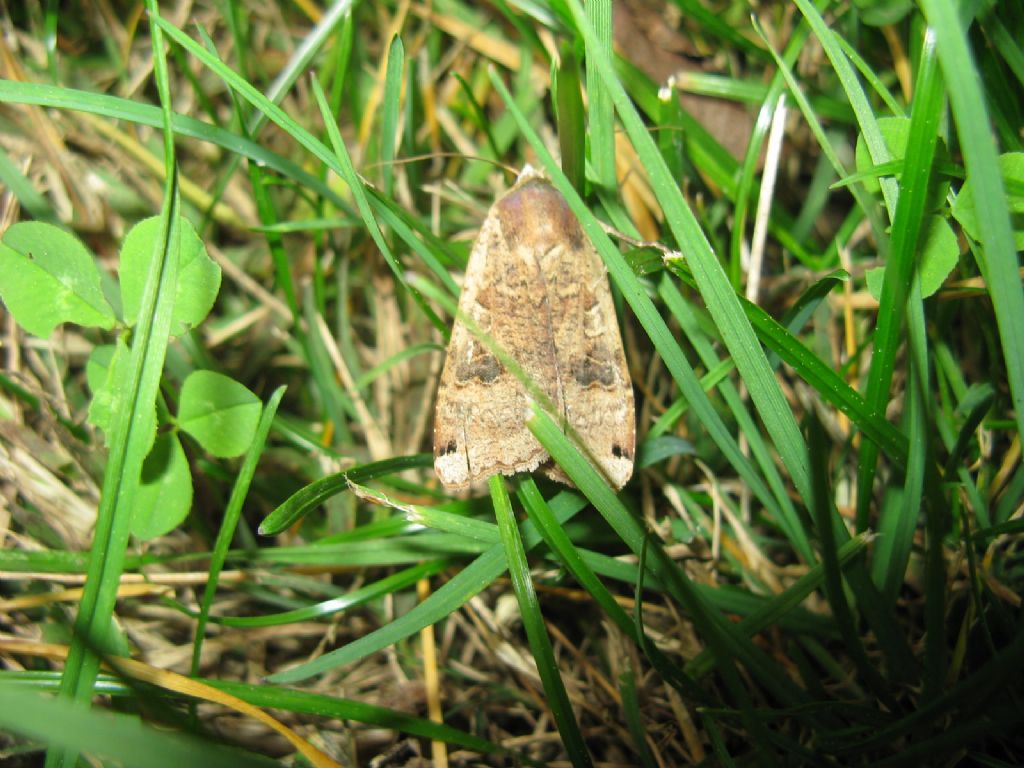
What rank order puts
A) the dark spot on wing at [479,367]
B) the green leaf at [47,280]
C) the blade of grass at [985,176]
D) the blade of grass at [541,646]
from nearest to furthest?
the blade of grass at [985,176] < the blade of grass at [541,646] < the green leaf at [47,280] < the dark spot on wing at [479,367]

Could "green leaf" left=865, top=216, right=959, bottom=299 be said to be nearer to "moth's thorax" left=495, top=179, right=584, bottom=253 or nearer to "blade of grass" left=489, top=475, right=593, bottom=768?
"moth's thorax" left=495, top=179, right=584, bottom=253

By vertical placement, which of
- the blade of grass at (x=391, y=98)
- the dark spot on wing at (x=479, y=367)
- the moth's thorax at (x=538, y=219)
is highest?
the blade of grass at (x=391, y=98)

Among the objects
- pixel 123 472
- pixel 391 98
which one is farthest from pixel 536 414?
pixel 391 98

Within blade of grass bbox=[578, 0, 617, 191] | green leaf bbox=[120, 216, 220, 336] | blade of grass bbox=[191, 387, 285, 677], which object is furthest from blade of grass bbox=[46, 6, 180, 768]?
blade of grass bbox=[578, 0, 617, 191]

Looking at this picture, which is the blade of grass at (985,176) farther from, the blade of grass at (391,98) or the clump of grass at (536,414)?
the blade of grass at (391,98)

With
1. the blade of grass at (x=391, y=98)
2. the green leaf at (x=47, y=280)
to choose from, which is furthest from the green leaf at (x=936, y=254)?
the green leaf at (x=47, y=280)

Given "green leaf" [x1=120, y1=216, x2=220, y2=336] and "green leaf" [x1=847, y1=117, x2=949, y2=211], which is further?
"green leaf" [x1=120, y1=216, x2=220, y2=336]

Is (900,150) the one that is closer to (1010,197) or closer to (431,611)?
(1010,197)
